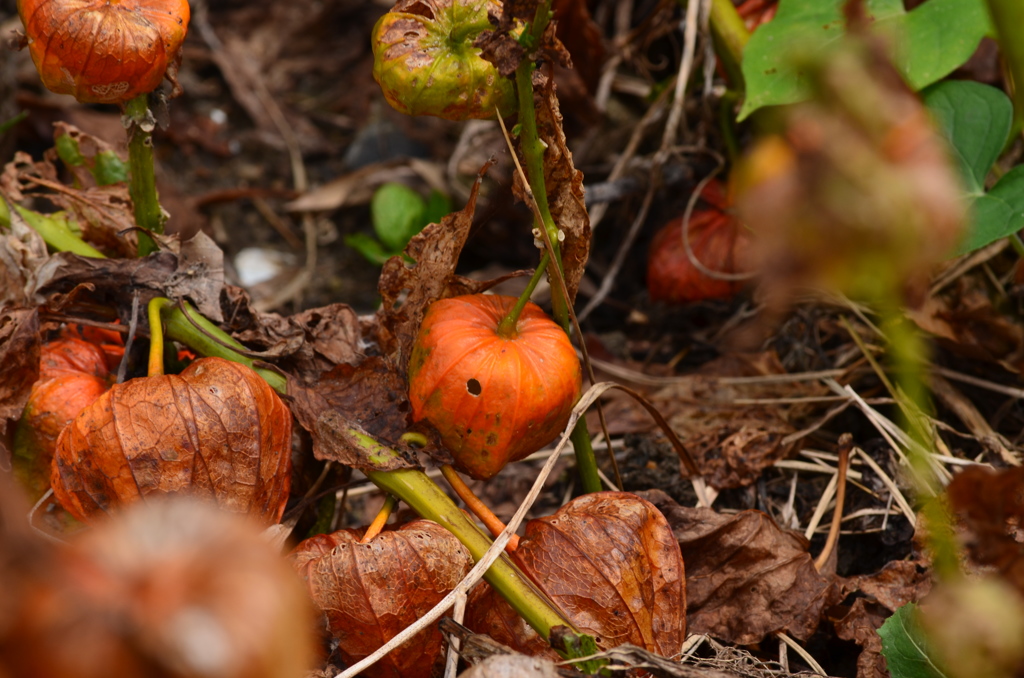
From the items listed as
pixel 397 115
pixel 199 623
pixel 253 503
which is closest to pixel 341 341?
pixel 253 503

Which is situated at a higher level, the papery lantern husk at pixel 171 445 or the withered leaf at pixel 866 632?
the papery lantern husk at pixel 171 445

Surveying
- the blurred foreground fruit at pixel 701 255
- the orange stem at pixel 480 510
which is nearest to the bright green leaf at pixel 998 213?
the blurred foreground fruit at pixel 701 255

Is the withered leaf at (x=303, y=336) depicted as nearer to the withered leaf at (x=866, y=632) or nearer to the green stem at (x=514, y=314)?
the green stem at (x=514, y=314)

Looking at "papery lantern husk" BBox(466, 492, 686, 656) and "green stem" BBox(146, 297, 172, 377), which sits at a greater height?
"green stem" BBox(146, 297, 172, 377)

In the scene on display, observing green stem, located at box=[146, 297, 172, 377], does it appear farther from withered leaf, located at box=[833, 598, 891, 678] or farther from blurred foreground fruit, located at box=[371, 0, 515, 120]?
withered leaf, located at box=[833, 598, 891, 678]

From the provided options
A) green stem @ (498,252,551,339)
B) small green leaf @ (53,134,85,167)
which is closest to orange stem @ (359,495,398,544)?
green stem @ (498,252,551,339)
